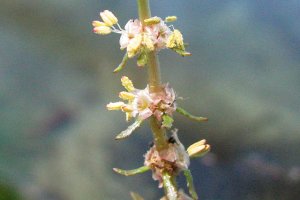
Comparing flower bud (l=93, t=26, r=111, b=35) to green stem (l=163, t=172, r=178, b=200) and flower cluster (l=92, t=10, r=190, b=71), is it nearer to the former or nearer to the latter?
flower cluster (l=92, t=10, r=190, b=71)

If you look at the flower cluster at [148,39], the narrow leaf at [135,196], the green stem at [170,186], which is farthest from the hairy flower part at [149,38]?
the narrow leaf at [135,196]

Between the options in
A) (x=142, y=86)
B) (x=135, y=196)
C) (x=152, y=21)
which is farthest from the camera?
(x=142, y=86)

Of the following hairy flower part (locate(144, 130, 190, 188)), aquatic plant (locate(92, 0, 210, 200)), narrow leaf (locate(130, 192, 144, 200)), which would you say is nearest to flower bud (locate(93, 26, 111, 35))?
aquatic plant (locate(92, 0, 210, 200))

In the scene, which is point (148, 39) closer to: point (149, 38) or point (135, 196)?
point (149, 38)

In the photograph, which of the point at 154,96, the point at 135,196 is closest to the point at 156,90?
the point at 154,96

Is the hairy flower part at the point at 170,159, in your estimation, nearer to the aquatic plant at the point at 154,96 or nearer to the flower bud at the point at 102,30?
the aquatic plant at the point at 154,96

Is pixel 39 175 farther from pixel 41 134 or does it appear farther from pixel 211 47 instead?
pixel 211 47

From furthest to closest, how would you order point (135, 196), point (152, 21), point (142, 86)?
point (142, 86)
point (135, 196)
point (152, 21)
